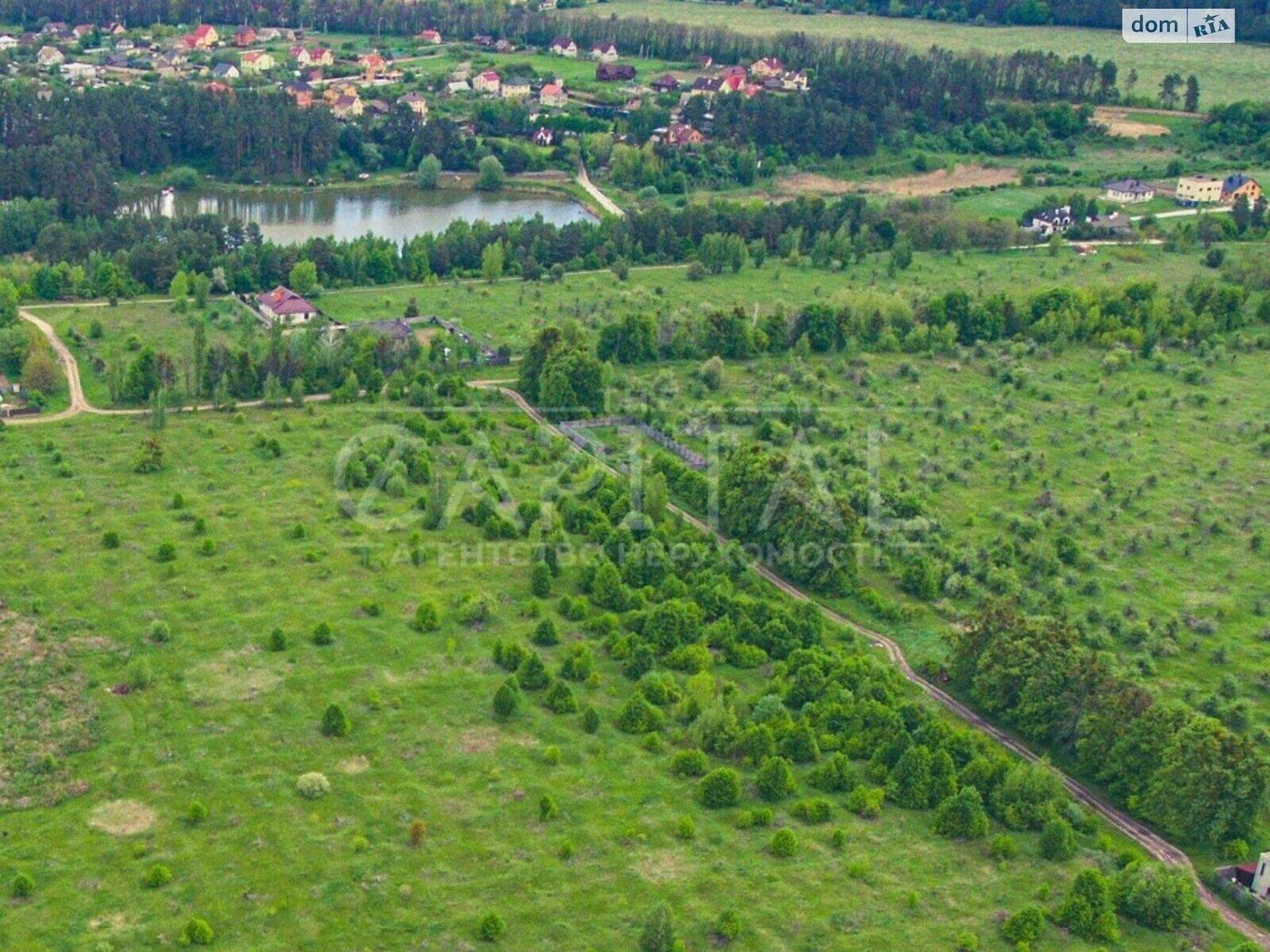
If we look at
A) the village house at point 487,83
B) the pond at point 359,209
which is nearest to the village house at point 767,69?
the village house at point 487,83

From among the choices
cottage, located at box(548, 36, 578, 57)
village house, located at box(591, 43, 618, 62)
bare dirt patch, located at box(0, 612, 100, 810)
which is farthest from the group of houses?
bare dirt patch, located at box(0, 612, 100, 810)

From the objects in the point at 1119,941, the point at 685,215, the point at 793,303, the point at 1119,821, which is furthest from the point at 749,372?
the point at 1119,941

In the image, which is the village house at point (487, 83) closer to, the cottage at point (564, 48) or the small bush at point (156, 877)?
the cottage at point (564, 48)

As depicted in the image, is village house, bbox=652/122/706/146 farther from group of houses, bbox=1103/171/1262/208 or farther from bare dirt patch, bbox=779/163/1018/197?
group of houses, bbox=1103/171/1262/208

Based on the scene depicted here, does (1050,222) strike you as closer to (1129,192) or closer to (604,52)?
(1129,192)

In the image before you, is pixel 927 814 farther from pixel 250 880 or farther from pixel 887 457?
pixel 887 457
